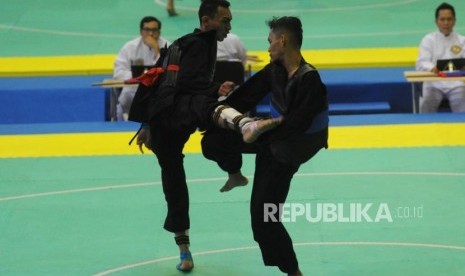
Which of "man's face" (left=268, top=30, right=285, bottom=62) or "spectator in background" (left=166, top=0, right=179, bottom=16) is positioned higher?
"man's face" (left=268, top=30, right=285, bottom=62)

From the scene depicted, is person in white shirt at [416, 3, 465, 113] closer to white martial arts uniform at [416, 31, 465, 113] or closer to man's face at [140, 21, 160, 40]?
white martial arts uniform at [416, 31, 465, 113]

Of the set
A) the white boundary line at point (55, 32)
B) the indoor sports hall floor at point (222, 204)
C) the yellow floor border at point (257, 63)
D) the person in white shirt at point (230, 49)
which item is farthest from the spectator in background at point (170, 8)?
the indoor sports hall floor at point (222, 204)

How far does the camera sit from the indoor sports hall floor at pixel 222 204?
786 centimetres

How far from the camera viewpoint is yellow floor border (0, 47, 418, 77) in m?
13.1

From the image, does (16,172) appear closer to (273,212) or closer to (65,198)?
(65,198)

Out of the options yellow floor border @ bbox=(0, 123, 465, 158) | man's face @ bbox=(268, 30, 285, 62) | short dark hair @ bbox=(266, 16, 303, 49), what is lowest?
yellow floor border @ bbox=(0, 123, 465, 158)

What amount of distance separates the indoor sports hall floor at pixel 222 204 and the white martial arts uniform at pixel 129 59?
0.53m

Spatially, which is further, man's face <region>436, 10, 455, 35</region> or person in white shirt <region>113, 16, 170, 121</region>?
man's face <region>436, 10, 455, 35</region>

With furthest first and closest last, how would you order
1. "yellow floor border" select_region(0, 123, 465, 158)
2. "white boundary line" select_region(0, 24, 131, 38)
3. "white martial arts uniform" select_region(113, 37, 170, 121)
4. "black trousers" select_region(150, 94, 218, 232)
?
"white boundary line" select_region(0, 24, 131, 38) < "white martial arts uniform" select_region(113, 37, 170, 121) < "yellow floor border" select_region(0, 123, 465, 158) < "black trousers" select_region(150, 94, 218, 232)

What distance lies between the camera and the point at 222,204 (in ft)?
29.6

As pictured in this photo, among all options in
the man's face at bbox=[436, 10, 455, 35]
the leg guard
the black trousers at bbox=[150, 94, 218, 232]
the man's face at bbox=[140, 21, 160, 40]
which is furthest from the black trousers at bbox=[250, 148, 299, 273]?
the man's face at bbox=[436, 10, 455, 35]

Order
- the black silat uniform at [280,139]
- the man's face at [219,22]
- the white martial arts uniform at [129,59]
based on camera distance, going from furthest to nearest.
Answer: the white martial arts uniform at [129,59]
the man's face at [219,22]
the black silat uniform at [280,139]

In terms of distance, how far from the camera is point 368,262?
7766 mm

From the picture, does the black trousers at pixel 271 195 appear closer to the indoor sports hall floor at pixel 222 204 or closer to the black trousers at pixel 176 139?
the black trousers at pixel 176 139
